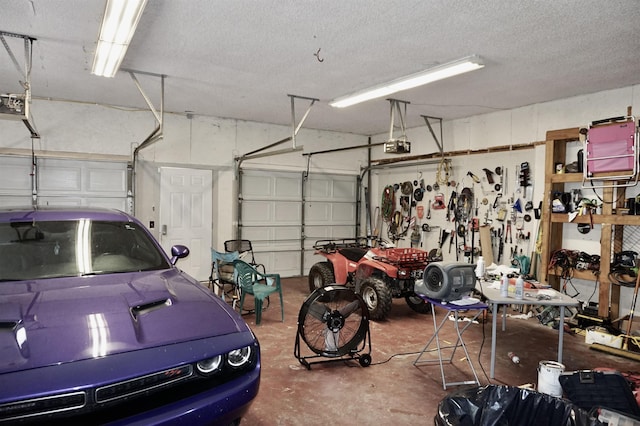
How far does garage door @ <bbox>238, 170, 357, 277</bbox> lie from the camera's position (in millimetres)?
8102

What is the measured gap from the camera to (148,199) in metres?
7.06


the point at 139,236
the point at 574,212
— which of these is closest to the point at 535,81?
the point at 574,212

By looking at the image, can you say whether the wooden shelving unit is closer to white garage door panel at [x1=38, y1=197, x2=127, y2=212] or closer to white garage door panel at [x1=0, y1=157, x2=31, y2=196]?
white garage door panel at [x1=38, y1=197, x2=127, y2=212]

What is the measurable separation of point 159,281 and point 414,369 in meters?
2.56

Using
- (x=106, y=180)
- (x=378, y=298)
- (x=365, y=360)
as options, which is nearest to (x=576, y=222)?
(x=378, y=298)

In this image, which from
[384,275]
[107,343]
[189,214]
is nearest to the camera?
[107,343]

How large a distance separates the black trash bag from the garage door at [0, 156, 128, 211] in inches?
249

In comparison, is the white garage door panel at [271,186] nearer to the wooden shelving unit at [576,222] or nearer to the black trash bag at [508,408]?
the wooden shelving unit at [576,222]

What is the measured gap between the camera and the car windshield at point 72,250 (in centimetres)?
264

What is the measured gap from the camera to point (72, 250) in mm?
2824

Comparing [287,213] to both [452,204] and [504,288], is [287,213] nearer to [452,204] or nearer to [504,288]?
[452,204]

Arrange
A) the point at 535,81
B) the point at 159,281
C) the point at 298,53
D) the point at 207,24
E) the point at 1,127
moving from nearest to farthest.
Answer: the point at 159,281, the point at 207,24, the point at 298,53, the point at 535,81, the point at 1,127

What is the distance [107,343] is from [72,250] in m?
1.33

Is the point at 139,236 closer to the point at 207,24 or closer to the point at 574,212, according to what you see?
the point at 207,24
